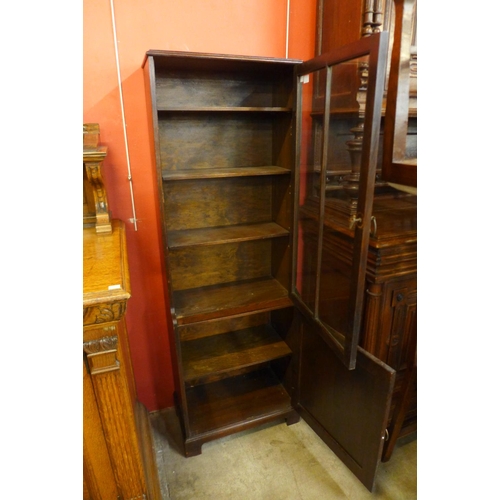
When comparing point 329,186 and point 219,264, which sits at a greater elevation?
point 329,186

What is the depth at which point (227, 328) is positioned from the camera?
83.0 inches

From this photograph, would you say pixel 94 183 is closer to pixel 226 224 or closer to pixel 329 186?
pixel 226 224

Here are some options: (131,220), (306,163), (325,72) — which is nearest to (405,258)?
(306,163)

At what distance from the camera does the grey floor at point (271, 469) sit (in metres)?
1.66

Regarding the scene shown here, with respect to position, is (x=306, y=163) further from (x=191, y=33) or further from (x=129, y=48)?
(x=129, y=48)

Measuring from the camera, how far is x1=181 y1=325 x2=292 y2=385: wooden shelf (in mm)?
1829

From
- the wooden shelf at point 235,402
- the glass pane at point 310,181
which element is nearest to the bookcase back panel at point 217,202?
the glass pane at point 310,181

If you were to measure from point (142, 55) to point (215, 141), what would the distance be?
0.47 meters

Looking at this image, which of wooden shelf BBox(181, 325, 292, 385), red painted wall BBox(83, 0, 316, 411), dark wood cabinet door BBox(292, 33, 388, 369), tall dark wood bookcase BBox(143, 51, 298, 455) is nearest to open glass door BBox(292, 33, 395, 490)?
dark wood cabinet door BBox(292, 33, 388, 369)

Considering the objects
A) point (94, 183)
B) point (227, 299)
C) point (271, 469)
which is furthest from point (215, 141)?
point (271, 469)

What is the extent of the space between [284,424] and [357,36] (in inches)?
78.9

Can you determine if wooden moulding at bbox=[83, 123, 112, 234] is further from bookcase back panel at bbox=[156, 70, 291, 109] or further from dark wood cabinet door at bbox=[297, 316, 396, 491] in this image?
dark wood cabinet door at bbox=[297, 316, 396, 491]

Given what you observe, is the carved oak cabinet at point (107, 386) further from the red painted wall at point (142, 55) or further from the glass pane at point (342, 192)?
the glass pane at point (342, 192)

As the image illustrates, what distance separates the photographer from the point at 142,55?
1521 mm
